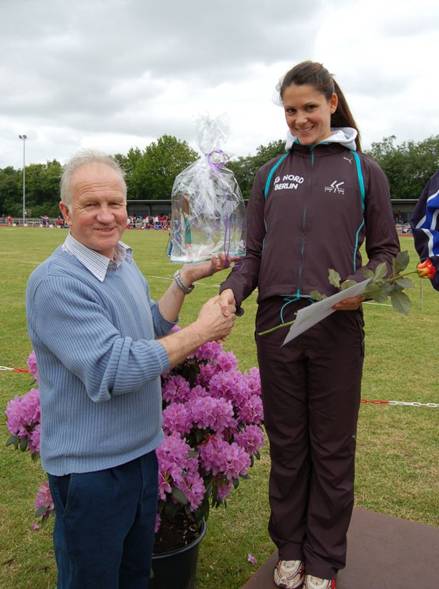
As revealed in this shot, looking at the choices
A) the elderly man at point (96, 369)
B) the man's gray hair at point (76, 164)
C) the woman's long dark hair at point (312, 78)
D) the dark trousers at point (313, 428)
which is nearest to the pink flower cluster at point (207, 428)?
the dark trousers at point (313, 428)

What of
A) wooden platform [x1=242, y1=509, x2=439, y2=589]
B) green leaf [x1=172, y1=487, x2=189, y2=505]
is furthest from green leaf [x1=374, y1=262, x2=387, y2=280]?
wooden platform [x1=242, y1=509, x2=439, y2=589]

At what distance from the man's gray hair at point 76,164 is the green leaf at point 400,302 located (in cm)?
104

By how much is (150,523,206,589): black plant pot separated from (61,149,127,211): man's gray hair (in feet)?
5.21

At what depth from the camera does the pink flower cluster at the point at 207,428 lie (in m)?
2.31

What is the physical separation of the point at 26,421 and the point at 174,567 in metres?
0.92

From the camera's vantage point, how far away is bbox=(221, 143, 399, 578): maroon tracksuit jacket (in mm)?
2334

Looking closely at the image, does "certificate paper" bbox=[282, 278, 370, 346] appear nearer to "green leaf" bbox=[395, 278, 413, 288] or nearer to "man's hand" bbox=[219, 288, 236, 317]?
"green leaf" bbox=[395, 278, 413, 288]

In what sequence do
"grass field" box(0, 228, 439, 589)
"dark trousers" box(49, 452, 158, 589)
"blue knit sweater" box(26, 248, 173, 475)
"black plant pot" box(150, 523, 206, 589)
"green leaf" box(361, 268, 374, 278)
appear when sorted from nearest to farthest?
1. "blue knit sweater" box(26, 248, 173, 475)
2. "dark trousers" box(49, 452, 158, 589)
3. "green leaf" box(361, 268, 374, 278)
4. "black plant pot" box(150, 523, 206, 589)
5. "grass field" box(0, 228, 439, 589)

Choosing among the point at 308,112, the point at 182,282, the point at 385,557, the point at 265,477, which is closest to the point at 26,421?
the point at 182,282

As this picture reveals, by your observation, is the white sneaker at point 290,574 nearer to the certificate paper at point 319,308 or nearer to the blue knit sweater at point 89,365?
the blue knit sweater at point 89,365

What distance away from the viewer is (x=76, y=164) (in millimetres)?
1883

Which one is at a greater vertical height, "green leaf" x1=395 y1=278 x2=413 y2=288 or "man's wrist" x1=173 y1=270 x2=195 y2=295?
"green leaf" x1=395 y1=278 x2=413 y2=288

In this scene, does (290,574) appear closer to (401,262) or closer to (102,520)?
(102,520)

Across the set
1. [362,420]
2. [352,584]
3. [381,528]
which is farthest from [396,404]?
[352,584]
